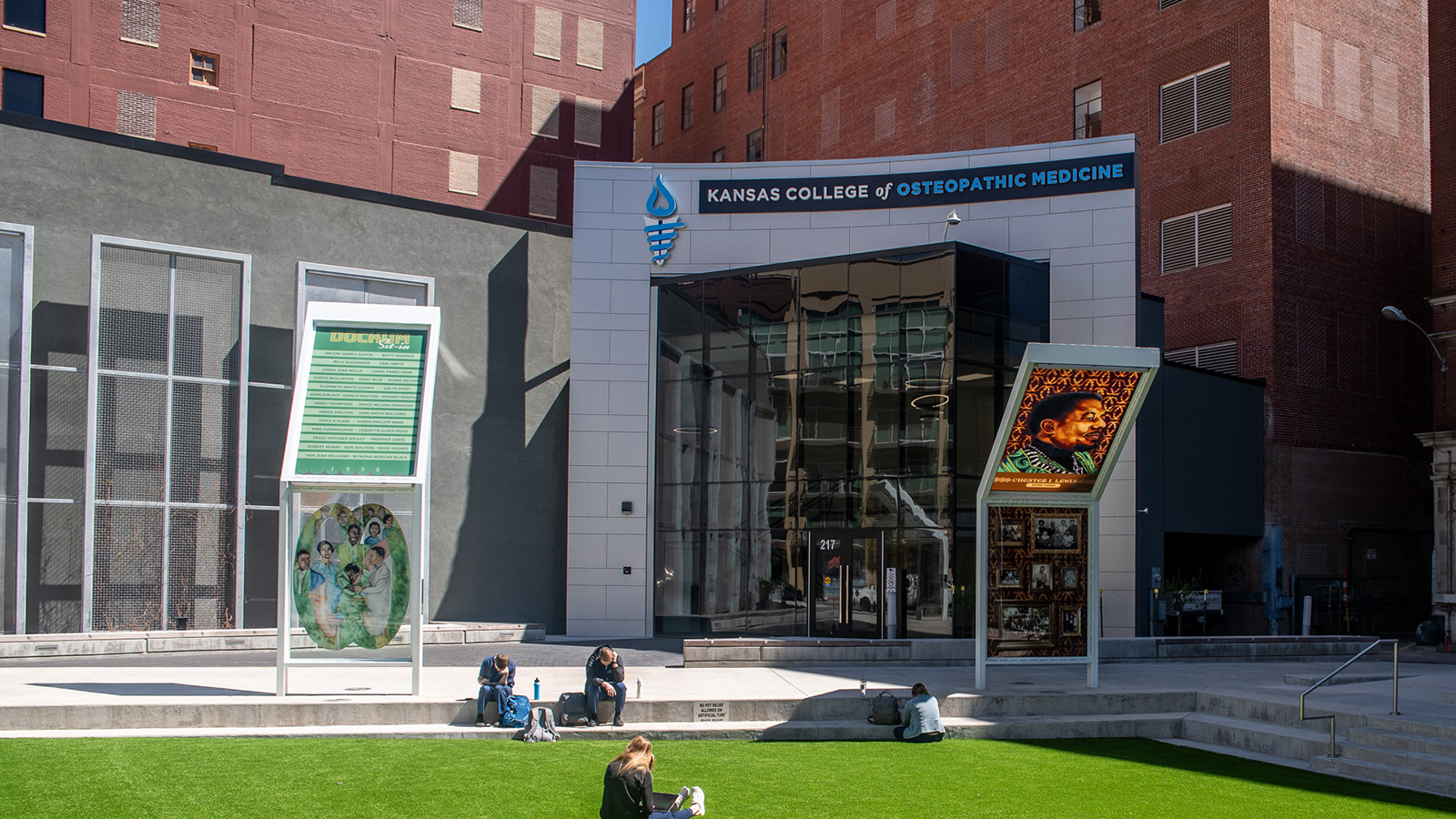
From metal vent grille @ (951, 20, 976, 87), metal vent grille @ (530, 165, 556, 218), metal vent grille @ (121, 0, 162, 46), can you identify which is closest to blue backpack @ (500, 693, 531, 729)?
metal vent grille @ (121, 0, 162, 46)

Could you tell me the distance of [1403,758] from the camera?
14.2 meters

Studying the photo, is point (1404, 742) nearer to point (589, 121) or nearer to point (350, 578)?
point (350, 578)

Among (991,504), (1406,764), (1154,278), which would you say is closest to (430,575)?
(991,504)

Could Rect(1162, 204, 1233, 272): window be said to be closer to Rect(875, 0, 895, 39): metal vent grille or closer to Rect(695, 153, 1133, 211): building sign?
Rect(695, 153, 1133, 211): building sign

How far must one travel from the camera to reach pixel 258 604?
26.9 metres

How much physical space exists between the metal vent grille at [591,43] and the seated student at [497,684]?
3971cm

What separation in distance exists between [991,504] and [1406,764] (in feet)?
21.9

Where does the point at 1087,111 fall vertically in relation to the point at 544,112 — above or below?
below

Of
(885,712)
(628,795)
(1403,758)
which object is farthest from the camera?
(885,712)

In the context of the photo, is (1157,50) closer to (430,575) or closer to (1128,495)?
(1128,495)

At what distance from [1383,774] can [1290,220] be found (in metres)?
25.1

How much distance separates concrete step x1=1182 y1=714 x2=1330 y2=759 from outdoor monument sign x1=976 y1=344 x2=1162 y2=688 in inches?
80.4

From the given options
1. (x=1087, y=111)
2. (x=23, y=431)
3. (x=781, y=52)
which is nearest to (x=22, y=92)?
(x=23, y=431)

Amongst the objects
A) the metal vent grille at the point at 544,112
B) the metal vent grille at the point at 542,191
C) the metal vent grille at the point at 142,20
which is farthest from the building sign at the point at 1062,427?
the metal vent grille at the point at 142,20
